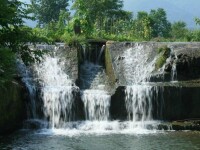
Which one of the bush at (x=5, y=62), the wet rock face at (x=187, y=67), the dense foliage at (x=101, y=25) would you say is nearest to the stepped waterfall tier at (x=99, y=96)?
the wet rock face at (x=187, y=67)

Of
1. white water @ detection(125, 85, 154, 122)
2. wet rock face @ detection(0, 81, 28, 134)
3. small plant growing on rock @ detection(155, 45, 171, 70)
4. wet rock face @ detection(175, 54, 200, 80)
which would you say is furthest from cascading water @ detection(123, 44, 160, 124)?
wet rock face @ detection(0, 81, 28, 134)

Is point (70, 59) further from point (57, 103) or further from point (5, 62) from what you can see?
point (5, 62)

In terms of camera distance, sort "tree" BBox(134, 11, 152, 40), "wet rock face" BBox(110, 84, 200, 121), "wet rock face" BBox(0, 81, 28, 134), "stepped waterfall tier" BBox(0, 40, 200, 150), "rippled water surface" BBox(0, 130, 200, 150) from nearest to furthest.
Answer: "rippled water surface" BBox(0, 130, 200, 150), "stepped waterfall tier" BBox(0, 40, 200, 150), "wet rock face" BBox(0, 81, 28, 134), "wet rock face" BBox(110, 84, 200, 121), "tree" BBox(134, 11, 152, 40)

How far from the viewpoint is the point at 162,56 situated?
17.8 metres

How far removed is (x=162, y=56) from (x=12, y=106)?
6.53 metres

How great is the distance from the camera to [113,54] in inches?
736

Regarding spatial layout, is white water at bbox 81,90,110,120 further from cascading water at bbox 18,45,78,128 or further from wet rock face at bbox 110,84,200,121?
cascading water at bbox 18,45,78,128

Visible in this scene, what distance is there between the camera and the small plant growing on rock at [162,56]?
Answer: 1755cm

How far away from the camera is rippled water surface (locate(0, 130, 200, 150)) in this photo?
12.0 meters

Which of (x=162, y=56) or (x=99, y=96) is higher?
(x=162, y=56)

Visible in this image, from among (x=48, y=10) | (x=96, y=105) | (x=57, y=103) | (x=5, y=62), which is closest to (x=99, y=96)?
(x=96, y=105)

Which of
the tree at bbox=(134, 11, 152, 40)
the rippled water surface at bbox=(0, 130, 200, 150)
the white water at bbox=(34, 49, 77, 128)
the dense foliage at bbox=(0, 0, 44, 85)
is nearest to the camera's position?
the dense foliage at bbox=(0, 0, 44, 85)

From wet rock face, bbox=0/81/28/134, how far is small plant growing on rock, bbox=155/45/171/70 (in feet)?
17.7

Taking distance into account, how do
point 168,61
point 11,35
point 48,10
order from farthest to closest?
point 48,10, point 168,61, point 11,35
